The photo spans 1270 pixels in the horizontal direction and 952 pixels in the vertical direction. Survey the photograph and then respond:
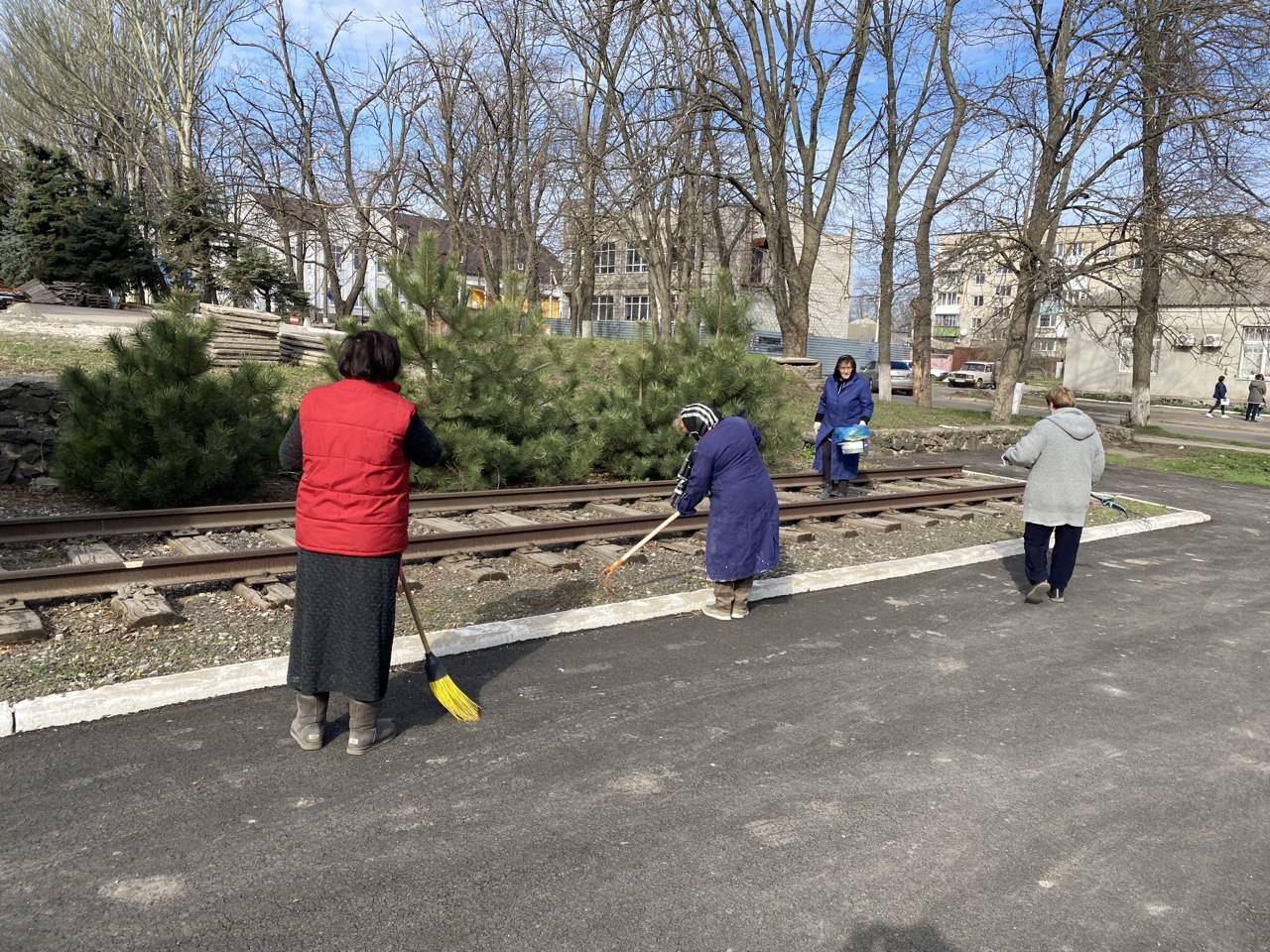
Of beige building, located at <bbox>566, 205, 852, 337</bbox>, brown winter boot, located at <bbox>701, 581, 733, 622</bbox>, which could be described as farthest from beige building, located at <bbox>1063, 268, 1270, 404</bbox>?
brown winter boot, located at <bbox>701, 581, 733, 622</bbox>

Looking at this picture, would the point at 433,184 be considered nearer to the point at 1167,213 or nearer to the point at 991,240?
the point at 991,240

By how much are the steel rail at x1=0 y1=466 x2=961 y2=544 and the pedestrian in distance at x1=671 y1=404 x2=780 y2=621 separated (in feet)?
11.9

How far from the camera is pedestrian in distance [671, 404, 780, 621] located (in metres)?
6.38

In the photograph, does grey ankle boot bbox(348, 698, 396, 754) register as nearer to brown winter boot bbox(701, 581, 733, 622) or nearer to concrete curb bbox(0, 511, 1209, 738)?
concrete curb bbox(0, 511, 1209, 738)

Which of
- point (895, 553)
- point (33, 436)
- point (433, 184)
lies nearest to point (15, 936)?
point (895, 553)

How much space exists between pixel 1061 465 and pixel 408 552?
5.02 metres

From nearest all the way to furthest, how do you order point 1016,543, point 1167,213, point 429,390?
point 1016,543 < point 429,390 < point 1167,213

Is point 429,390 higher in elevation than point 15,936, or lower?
higher

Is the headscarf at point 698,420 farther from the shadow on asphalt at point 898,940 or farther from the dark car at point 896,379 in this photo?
the dark car at point 896,379

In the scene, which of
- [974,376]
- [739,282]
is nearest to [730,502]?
[974,376]

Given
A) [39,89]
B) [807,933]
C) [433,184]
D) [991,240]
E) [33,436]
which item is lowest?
[807,933]

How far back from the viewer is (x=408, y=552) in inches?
289

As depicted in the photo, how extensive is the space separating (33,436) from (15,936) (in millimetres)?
8180

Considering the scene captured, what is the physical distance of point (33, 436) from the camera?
376 inches
